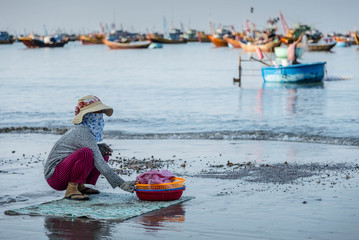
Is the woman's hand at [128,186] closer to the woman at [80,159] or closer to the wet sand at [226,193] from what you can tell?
the woman at [80,159]

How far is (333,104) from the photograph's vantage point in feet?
85.9

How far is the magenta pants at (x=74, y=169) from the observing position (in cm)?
734

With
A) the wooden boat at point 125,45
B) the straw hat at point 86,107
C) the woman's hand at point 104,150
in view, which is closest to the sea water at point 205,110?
the woman's hand at point 104,150

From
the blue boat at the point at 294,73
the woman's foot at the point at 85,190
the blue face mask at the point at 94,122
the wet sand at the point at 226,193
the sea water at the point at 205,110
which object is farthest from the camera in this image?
the blue boat at the point at 294,73

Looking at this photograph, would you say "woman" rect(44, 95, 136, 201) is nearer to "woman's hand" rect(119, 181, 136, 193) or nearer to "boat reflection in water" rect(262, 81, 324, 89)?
"woman's hand" rect(119, 181, 136, 193)

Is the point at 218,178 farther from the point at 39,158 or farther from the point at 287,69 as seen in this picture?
the point at 287,69

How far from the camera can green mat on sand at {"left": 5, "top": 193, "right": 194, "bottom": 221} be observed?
6.88m

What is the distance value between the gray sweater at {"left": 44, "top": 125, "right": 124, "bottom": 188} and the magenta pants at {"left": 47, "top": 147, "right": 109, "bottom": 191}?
69 mm

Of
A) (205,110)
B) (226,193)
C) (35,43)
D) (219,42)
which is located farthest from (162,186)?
(219,42)

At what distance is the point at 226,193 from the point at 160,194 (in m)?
0.92

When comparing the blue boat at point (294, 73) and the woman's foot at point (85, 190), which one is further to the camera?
the blue boat at point (294, 73)

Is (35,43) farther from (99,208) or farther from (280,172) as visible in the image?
(99,208)

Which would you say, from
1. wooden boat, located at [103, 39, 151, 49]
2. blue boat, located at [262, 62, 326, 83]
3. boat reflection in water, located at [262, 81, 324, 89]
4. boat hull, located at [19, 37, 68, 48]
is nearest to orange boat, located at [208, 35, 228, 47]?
wooden boat, located at [103, 39, 151, 49]

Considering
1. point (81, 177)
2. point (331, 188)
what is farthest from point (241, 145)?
point (81, 177)
